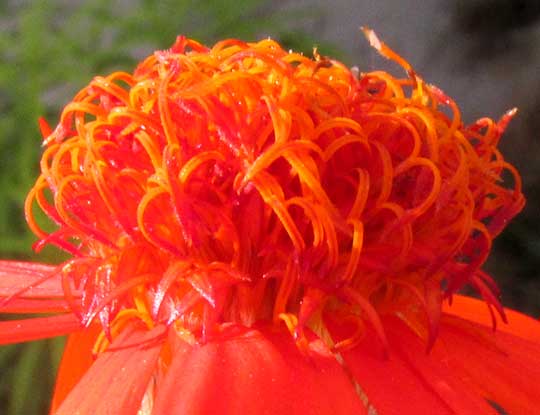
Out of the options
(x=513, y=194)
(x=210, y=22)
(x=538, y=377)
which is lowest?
(x=538, y=377)

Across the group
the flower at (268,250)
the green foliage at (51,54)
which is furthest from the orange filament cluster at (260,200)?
the green foliage at (51,54)

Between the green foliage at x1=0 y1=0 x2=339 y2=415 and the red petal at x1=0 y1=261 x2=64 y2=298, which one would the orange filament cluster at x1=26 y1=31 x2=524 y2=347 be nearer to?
the red petal at x1=0 y1=261 x2=64 y2=298

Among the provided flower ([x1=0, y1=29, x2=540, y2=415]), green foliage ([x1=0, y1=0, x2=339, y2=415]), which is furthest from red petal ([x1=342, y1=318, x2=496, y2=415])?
green foliage ([x1=0, y1=0, x2=339, y2=415])

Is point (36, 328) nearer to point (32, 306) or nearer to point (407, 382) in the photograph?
point (32, 306)

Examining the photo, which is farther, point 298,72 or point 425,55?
point 425,55

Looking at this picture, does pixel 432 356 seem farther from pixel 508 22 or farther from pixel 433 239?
pixel 508 22

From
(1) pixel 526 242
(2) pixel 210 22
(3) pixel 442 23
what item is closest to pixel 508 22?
(3) pixel 442 23
